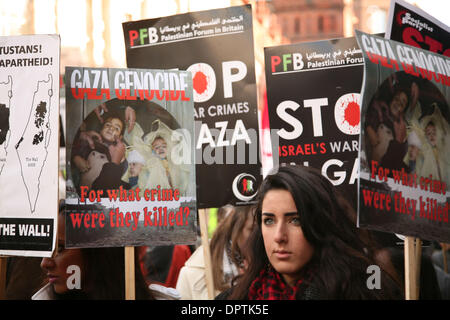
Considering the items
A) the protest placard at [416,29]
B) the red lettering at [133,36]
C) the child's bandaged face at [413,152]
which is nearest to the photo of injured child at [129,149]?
the red lettering at [133,36]

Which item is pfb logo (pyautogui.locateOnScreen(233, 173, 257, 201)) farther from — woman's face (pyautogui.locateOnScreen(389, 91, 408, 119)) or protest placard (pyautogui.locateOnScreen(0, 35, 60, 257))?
protest placard (pyautogui.locateOnScreen(0, 35, 60, 257))

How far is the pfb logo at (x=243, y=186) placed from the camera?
9.44 ft

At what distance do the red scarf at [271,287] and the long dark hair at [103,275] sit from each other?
557mm

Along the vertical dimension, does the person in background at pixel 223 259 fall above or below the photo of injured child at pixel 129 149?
below

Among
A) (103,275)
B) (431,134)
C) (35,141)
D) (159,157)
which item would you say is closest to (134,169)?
(159,157)

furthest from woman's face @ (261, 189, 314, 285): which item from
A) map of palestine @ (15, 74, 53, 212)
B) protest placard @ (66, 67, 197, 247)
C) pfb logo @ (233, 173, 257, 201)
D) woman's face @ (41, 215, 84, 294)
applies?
map of palestine @ (15, 74, 53, 212)

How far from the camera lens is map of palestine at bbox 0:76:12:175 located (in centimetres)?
260

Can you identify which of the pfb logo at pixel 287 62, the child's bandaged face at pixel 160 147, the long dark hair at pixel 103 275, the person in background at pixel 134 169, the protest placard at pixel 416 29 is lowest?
the long dark hair at pixel 103 275

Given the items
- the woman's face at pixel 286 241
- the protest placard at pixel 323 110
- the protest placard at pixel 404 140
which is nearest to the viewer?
the protest placard at pixel 404 140

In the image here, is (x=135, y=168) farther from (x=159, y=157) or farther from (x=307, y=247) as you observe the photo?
(x=307, y=247)

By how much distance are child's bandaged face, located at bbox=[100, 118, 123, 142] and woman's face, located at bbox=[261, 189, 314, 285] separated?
78 cm

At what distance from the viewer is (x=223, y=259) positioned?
3092 mm

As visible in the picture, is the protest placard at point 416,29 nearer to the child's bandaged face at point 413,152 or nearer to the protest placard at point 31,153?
the child's bandaged face at point 413,152

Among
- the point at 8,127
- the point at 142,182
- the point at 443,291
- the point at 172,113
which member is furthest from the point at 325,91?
the point at 8,127
